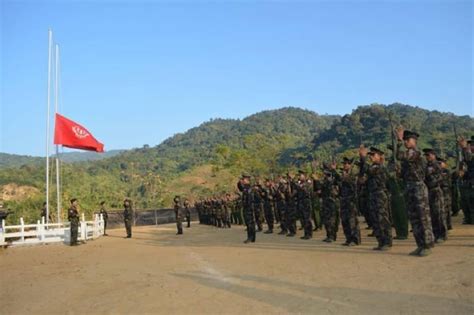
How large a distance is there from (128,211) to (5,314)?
52.2 feet

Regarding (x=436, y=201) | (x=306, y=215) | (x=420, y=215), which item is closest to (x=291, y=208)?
(x=306, y=215)

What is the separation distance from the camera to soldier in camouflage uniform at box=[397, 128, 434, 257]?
25.8 ft

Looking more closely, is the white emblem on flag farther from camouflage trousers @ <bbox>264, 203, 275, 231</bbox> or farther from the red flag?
camouflage trousers @ <bbox>264, 203, 275, 231</bbox>

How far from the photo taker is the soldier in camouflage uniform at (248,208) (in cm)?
1328

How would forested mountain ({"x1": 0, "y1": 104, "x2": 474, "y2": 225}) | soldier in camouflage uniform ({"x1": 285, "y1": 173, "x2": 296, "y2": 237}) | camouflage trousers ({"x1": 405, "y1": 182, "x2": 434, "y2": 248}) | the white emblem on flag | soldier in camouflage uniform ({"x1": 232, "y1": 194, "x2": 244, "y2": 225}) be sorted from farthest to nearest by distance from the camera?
forested mountain ({"x1": 0, "y1": 104, "x2": 474, "y2": 225})
soldier in camouflage uniform ({"x1": 232, "y1": 194, "x2": 244, "y2": 225})
the white emblem on flag
soldier in camouflage uniform ({"x1": 285, "y1": 173, "x2": 296, "y2": 237})
camouflage trousers ({"x1": 405, "y1": 182, "x2": 434, "y2": 248})

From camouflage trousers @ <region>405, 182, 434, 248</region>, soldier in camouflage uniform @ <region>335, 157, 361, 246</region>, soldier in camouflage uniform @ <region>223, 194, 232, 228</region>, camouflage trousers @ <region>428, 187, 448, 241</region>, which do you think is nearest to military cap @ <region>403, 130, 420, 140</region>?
camouflage trousers @ <region>405, 182, 434, 248</region>

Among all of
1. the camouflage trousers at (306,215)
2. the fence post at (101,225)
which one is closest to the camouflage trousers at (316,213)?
the camouflage trousers at (306,215)

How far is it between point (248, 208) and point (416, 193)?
634cm

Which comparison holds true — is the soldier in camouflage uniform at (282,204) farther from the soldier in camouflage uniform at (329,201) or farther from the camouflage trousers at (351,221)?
the camouflage trousers at (351,221)

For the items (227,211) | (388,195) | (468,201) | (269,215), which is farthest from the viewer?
(227,211)

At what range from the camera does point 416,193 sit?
806cm

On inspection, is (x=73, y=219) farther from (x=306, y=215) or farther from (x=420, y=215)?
(x=420, y=215)

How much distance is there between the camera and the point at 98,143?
22.4 meters

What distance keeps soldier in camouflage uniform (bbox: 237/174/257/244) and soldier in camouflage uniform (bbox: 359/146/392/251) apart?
A: 173 inches
